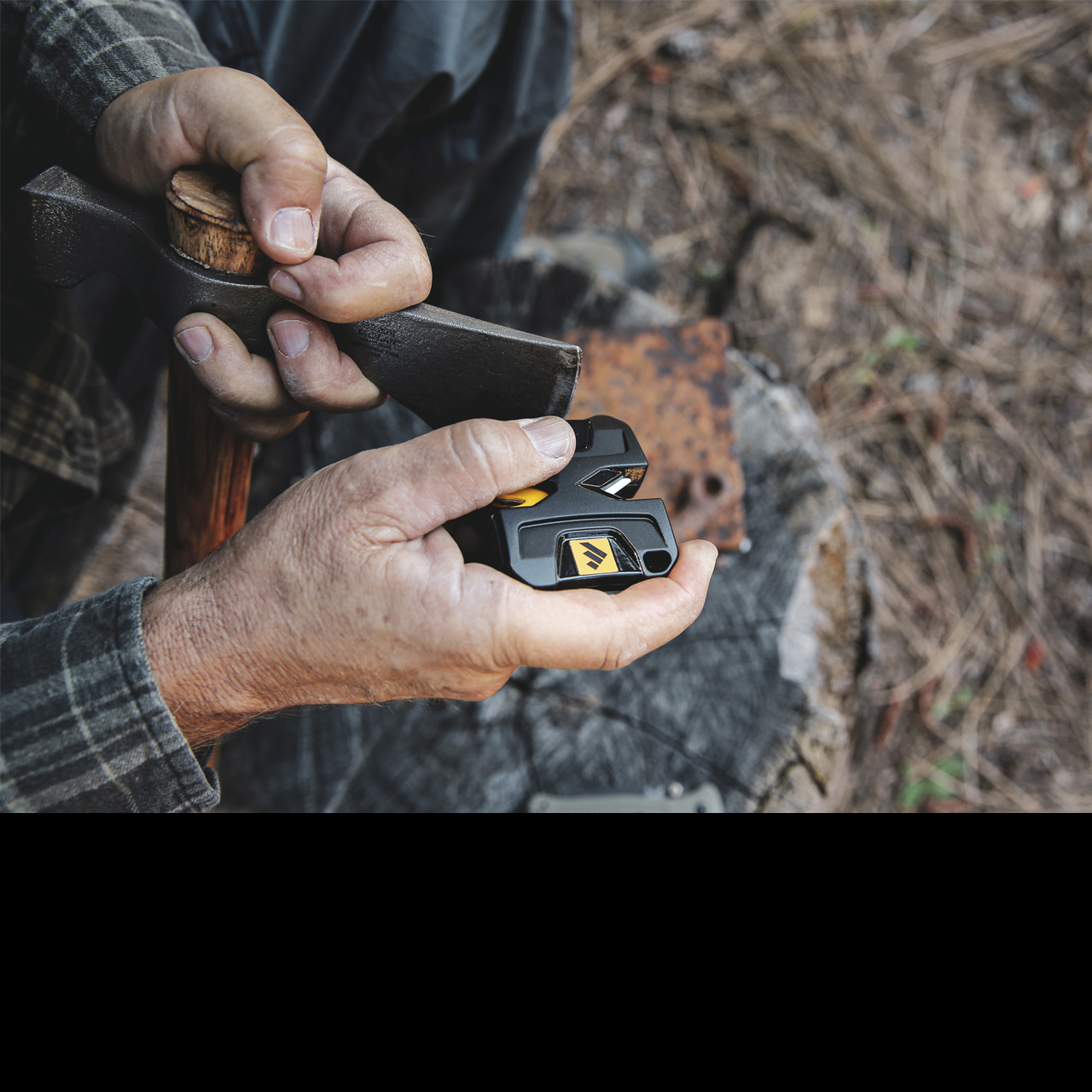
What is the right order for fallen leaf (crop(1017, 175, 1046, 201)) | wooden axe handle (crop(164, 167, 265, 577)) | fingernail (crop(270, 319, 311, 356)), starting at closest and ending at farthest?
fingernail (crop(270, 319, 311, 356)) < wooden axe handle (crop(164, 167, 265, 577)) < fallen leaf (crop(1017, 175, 1046, 201))

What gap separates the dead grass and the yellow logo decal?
1280 millimetres

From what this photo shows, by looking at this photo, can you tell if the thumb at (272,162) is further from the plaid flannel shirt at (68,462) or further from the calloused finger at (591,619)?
the calloused finger at (591,619)

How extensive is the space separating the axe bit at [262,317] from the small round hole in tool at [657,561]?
0.20m

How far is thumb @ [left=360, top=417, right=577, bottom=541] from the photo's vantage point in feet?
2.18

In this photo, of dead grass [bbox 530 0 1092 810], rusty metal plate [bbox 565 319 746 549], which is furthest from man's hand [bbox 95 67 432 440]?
dead grass [bbox 530 0 1092 810]

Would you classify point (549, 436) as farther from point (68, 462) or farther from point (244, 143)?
point (68, 462)

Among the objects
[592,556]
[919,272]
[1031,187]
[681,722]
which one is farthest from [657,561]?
[1031,187]

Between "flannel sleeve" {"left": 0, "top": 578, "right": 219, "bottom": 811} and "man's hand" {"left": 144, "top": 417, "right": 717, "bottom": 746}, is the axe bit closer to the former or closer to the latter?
"man's hand" {"left": 144, "top": 417, "right": 717, "bottom": 746}

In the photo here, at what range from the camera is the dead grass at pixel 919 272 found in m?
1.71

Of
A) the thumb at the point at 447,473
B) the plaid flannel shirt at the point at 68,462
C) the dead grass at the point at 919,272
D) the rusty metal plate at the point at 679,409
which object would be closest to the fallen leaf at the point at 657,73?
the dead grass at the point at 919,272

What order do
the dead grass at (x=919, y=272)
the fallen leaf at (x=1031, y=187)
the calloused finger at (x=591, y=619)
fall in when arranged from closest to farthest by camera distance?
1. the calloused finger at (x=591, y=619)
2. the dead grass at (x=919, y=272)
3. the fallen leaf at (x=1031, y=187)
